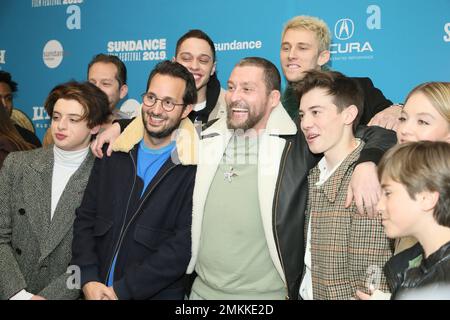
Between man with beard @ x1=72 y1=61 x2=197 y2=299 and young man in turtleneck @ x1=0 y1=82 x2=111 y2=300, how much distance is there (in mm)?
113

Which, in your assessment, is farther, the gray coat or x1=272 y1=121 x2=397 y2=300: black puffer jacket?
the gray coat

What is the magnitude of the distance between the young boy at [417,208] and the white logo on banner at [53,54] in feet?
14.3

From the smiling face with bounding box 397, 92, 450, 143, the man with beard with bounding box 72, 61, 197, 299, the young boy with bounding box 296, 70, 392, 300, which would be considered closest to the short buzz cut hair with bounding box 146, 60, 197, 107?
the man with beard with bounding box 72, 61, 197, 299

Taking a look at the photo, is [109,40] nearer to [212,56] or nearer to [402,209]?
[212,56]

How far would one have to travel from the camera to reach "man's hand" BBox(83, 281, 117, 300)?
2.68 metres

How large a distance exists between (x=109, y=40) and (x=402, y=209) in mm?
4054

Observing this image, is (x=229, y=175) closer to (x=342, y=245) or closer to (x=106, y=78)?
(x=342, y=245)

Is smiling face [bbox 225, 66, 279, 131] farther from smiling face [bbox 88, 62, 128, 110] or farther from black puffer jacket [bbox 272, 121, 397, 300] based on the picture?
smiling face [bbox 88, 62, 128, 110]

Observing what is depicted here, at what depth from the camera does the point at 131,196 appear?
9.25 feet

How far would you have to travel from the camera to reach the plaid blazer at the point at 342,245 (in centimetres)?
236

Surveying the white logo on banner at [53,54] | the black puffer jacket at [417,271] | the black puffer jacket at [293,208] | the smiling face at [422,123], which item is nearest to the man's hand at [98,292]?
the black puffer jacket at [293,208]

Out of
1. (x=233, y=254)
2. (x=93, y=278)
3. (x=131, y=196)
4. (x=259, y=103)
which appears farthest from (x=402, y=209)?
(x=93, y=278)

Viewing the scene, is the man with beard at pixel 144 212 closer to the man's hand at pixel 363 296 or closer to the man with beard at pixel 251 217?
the man with beard at pixel 251 217

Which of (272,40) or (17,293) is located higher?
(272,40)
